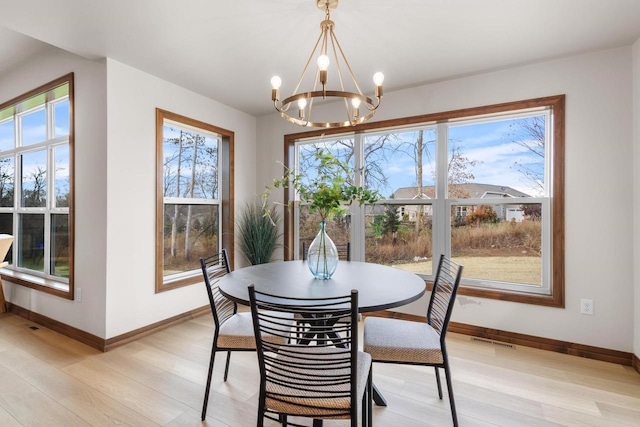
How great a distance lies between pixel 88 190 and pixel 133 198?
365mm

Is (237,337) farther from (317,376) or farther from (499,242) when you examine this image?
(499,242)

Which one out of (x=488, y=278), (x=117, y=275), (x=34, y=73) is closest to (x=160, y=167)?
(x=117, y=275)

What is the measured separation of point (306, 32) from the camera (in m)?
2.28

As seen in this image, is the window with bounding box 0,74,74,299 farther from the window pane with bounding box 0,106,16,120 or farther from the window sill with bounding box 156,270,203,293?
the window sill with bounding box 156,270,203,293

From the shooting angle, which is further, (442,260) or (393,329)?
(442,260)

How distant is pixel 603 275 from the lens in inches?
99.1

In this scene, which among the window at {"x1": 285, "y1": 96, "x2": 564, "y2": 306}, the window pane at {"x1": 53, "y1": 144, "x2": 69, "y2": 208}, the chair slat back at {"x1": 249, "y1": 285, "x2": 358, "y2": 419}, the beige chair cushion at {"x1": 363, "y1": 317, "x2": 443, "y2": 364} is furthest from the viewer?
the window pane at {"x1": 53, "y1": 144, "x2": 69, "y2": 208}

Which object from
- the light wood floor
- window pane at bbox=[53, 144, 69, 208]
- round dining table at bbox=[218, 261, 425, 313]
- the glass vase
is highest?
window pane at bbox=[53, 144, 69, 208]

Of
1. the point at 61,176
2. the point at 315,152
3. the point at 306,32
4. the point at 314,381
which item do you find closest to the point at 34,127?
the point at 61,176

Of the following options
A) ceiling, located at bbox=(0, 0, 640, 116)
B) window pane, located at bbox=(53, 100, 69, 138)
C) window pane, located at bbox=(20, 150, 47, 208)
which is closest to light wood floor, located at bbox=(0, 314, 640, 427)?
window pane, located at bbox=(20, 150, 47, 208)

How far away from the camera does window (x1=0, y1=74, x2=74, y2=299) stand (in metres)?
3.17

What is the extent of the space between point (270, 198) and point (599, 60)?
352 centimetres

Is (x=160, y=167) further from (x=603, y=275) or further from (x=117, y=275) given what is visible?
(x=603, y=275)

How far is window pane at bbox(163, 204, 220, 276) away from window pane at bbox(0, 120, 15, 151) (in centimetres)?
241
